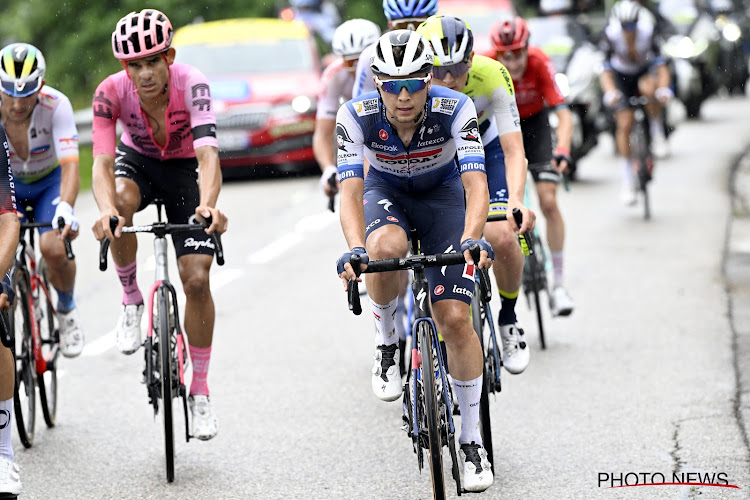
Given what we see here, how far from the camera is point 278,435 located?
6.98 m

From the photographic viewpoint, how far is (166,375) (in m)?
6.21

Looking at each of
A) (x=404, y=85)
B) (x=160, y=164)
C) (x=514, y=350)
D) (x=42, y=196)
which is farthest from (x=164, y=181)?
(x=514, y=350)

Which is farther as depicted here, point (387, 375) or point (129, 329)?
point (129, 329)

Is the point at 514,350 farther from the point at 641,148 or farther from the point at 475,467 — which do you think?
the point at 641,148

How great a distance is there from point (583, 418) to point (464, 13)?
14.1 meters

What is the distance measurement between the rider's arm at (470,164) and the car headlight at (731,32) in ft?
77.2

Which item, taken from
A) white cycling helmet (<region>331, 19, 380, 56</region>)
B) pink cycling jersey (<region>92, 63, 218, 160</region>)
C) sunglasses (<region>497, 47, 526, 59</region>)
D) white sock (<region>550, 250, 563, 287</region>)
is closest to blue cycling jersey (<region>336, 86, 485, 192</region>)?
pink cycling jersey (<region>92, 63, 218, 160</region>)

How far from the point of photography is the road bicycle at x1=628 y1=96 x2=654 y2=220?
13.9m

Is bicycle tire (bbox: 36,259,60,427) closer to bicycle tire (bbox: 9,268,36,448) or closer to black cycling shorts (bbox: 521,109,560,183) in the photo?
bicycle tire (bbox: 9,268,36,448)

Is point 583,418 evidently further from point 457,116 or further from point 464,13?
point 464,13

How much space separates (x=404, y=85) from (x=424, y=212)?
75 centimetres

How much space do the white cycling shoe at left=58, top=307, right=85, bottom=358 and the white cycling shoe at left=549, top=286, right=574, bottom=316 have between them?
3.21 meters

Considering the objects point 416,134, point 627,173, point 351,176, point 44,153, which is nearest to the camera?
point 351,176

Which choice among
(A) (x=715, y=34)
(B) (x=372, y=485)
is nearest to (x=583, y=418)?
(B) (x=372, y=485)
